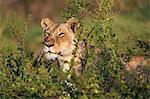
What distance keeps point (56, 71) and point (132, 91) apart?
0.77 m

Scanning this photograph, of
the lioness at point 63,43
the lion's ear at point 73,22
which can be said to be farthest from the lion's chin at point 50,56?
the lion's ear at point 73,22

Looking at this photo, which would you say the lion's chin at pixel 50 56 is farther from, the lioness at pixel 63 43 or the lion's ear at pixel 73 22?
the lion's ear at pixel 73 22

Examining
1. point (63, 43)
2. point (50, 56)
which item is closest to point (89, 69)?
point (50, 56)

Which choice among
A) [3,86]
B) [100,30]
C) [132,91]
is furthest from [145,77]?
[3,86]

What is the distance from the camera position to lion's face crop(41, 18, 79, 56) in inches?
318

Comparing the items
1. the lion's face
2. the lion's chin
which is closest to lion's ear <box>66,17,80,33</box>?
the lion's face

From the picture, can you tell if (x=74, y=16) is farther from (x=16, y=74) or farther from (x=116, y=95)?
(x=116, y=95)

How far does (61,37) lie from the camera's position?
8328mm

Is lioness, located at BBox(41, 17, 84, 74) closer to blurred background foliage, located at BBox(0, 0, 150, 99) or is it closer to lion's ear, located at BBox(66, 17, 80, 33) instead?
lion's ear, located at BBox(66, 17, 80, 33)

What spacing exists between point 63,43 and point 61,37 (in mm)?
120

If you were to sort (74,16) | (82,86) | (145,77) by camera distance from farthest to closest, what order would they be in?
1. (74,16)
2. (145,77)
3. (82,86)

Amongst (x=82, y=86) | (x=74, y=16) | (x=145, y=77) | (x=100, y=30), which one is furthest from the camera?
(x=74, y=16)

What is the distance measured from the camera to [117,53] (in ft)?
25.2

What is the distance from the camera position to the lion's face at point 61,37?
808 cm
